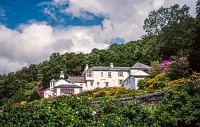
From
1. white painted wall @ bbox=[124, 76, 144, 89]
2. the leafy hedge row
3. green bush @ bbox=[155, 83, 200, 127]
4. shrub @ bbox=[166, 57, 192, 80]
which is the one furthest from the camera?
white painted wall @ bbox=[124, 76, 144, 89]

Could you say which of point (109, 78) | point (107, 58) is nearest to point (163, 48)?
point (109, 78)

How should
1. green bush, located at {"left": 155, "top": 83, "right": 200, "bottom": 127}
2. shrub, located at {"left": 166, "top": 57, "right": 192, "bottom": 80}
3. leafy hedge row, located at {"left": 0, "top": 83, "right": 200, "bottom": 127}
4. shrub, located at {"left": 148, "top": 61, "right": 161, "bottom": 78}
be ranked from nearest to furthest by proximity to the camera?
leafy hedge row, located at {"left": 0, "top": 83, "right": 200, "bottom": 127} < green bush, located at {"left": 155, "top": 83, "right": 200, "bottom": 127} < shrub, located at {"left": 166, "top": 57, "right": 192, "bottom": 80} < shrub, located at {"left": 148, "top": 61, "right": 161, "bottom": 78}

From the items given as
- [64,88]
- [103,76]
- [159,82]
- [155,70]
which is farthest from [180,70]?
[64,88]

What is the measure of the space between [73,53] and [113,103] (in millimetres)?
72123

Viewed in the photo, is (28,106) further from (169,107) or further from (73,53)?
(73,53)

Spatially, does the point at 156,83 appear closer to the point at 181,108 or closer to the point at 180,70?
the point at 180,70

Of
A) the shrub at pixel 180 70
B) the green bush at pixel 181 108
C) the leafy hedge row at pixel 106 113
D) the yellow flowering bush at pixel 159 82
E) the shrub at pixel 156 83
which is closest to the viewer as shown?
the leafy hedge row at pixel 106 113

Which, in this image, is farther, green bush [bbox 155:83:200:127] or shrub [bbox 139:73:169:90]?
shrub [bbox 139:73:169:90]

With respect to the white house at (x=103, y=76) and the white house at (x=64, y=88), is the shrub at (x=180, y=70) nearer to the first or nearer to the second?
the white house at (x=103, y=76)

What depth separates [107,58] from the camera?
78.2 metres

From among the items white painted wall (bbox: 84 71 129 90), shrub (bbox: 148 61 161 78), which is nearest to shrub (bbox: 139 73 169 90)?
shrub (bbox: 148 61 161 78)

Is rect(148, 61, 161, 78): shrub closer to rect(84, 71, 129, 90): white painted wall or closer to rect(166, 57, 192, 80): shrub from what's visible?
rect(166, 57, 192, 80): shrub

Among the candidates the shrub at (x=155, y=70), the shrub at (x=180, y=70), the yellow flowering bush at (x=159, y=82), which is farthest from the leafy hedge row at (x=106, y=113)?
the shrub at (x=155, y=70)

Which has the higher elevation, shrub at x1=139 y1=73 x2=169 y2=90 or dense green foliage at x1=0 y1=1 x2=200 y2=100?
dense green foliage at x1=0 y1=1 x2=200 y2=100
